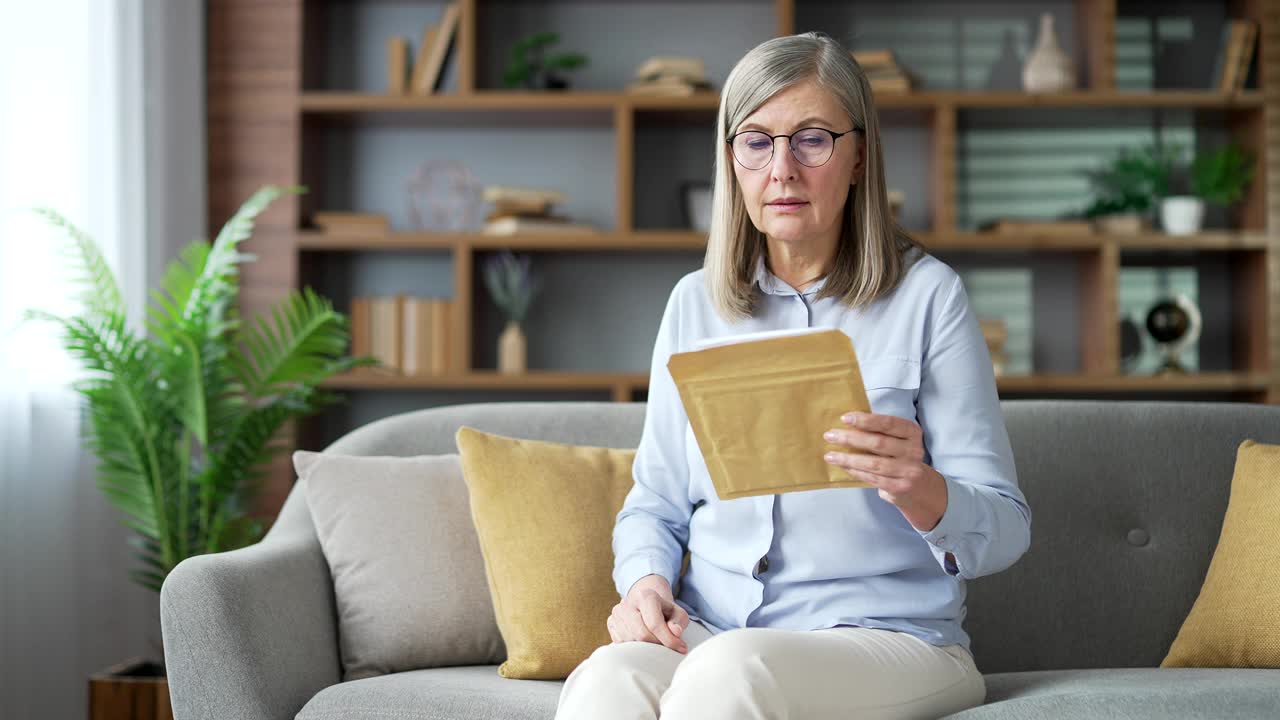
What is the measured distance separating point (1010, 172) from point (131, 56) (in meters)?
2.70

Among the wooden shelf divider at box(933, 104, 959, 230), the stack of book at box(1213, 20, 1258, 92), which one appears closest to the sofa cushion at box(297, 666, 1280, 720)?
the wooden shelf divider at box(933, 104, 959, 230)

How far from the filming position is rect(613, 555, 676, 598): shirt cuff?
59.7 inches

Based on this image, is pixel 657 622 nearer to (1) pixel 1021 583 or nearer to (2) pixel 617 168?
(1) pixel 1021 583

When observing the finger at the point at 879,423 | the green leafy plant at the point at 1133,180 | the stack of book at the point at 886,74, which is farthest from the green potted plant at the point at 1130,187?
the finger at the point at 879,423

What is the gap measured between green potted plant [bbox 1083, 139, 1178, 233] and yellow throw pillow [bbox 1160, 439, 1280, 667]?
74.8 inches

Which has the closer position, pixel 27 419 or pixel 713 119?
pixel 27 419

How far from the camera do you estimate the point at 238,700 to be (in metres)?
1.63

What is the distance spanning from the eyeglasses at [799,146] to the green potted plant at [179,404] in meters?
1.53

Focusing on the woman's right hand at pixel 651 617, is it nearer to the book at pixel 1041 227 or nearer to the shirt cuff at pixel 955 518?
the shirt cuff at pixel 955 518

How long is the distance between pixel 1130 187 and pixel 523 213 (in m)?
1.95

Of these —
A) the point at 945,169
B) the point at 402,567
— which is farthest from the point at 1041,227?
the point at 402,567

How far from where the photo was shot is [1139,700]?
147cm

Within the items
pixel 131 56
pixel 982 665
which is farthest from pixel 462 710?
pixel 131 56

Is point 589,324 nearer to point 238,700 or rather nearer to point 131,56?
point 131,56
